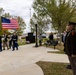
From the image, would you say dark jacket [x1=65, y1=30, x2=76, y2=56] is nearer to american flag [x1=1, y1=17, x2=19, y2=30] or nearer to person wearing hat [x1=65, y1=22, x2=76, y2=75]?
person wearing hat [x1=65, y1=22, x2=76, y2=75]

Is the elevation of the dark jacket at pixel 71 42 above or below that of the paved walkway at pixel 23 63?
above

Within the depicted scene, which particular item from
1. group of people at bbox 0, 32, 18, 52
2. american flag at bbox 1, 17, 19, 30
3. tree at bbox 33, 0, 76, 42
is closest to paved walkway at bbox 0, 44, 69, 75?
group of people at bbox 0, 32, 18, 52

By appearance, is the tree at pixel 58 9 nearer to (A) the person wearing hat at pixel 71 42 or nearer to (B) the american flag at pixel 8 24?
(B) the american flag at pixel 8 24

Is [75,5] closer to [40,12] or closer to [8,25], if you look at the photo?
[40,12]

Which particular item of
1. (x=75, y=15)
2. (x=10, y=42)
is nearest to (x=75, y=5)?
(x=75, y=15)

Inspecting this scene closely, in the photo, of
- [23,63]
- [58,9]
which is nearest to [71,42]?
[23,63]

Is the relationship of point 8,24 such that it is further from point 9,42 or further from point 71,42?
point 71,42

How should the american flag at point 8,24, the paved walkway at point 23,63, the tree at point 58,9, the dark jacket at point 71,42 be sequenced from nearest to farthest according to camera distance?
the dark jacket at point 71,42 → the paved walkway at point 23,63 → the american flag at point 8,24 → the tree at point 58,9

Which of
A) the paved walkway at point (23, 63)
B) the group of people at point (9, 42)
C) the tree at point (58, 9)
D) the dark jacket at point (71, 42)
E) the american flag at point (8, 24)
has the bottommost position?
the paved walkway at point (23, 63)

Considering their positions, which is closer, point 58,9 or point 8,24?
point 8,24

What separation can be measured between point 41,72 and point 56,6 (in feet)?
63.6

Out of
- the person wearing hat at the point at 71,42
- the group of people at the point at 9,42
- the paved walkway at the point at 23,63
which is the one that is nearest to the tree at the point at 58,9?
the group of people at the point at 9,42

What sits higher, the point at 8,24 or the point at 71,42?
the point at 8,24

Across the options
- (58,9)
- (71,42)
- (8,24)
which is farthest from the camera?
(58,9)
